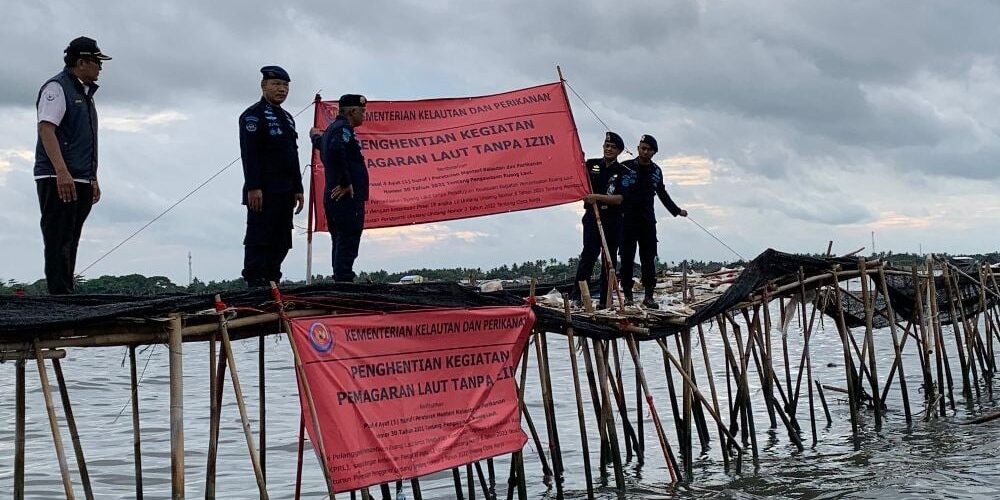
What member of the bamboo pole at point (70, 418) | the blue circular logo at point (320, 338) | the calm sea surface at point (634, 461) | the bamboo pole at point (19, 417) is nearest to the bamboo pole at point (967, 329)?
the calm sea surface at point (634, 461)

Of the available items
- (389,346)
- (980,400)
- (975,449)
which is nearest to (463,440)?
(389,346)

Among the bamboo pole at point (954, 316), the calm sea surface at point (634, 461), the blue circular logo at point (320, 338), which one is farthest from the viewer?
the bamboo pole at point (954, 316)

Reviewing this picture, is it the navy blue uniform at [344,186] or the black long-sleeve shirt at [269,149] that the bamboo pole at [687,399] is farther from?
the black long-sleeve shirt at [269,149]

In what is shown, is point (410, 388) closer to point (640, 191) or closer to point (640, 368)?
point (640, 368)

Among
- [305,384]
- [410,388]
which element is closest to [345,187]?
[410,388]

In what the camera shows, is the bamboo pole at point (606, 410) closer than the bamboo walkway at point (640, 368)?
No

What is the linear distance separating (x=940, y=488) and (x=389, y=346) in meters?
7.20

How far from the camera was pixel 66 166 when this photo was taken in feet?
27.4

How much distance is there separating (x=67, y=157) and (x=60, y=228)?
542 millimetres

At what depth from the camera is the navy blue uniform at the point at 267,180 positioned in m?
9.40

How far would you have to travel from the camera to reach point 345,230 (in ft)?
33.3

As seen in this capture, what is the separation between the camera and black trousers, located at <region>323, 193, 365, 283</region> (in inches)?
399

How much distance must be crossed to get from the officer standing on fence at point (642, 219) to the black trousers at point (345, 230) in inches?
161

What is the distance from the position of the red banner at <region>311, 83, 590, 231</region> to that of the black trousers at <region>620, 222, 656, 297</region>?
5.64ft
